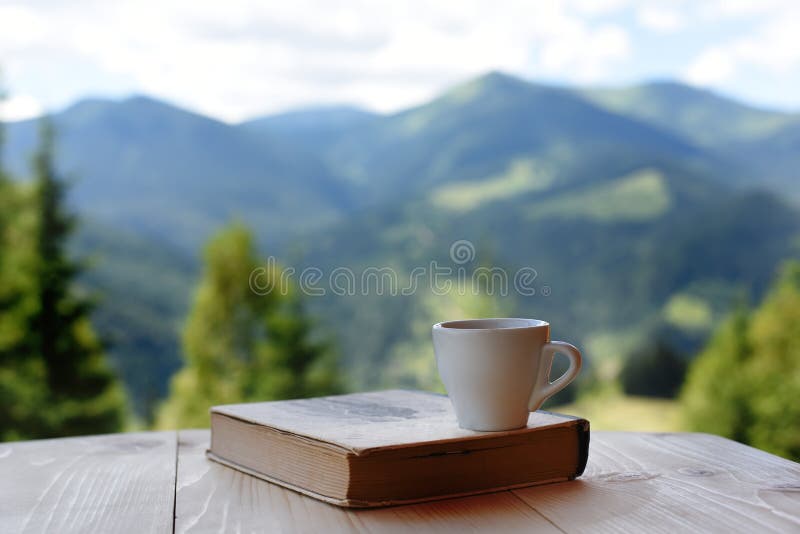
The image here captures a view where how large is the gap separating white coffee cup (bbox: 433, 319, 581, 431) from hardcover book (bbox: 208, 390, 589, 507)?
0.05ft

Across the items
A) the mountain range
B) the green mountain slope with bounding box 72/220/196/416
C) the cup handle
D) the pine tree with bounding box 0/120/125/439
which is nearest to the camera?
the cup handle

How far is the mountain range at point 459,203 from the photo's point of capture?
10.4 metres

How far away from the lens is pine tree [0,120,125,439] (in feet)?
21.1

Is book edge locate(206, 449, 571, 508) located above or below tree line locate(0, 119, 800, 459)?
above

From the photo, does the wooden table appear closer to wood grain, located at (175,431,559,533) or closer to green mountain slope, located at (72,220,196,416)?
wood grain, located at (175,431,559,533)

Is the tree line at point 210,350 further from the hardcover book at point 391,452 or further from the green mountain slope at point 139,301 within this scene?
the hardcover book at point 391,452

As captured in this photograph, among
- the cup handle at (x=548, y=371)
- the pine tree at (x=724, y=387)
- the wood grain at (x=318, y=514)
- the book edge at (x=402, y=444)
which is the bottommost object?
the pine tree at (x=724, y=387)

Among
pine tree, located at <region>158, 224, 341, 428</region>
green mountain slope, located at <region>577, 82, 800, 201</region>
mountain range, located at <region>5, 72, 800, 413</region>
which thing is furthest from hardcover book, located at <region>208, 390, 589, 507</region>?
green mountain slope, located at <region>577, 82, 800, 201</region>

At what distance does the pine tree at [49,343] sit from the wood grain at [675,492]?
21.4 feet

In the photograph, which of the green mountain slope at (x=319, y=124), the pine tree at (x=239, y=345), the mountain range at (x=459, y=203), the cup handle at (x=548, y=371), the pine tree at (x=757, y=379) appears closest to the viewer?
the cup handle at (x=548, y=371)

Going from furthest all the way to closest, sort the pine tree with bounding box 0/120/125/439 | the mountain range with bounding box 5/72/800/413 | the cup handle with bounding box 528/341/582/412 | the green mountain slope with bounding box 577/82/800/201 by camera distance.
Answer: the green mountain slope with bounding box 577/82/800/201 → the mountain range with bounding box 5/72/800/413 → the pine tree with bounding box 0/120/125/439 → the cup handle with bounding box 528/341/582/412

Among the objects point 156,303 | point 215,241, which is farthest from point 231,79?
point 215,241

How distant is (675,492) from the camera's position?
0.65 m

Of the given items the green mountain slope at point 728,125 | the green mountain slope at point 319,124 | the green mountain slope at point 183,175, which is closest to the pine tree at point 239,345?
the green mountain slope at point 183,175
